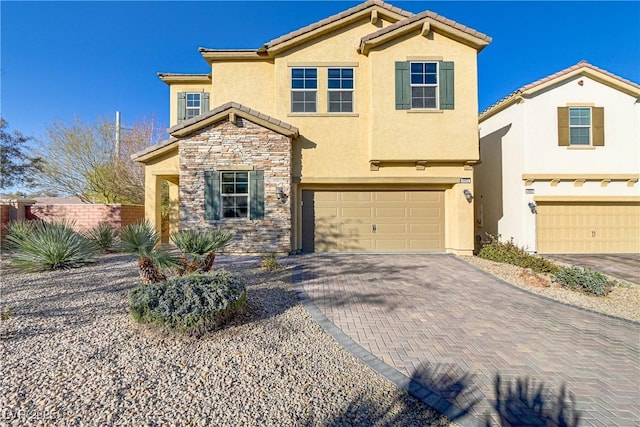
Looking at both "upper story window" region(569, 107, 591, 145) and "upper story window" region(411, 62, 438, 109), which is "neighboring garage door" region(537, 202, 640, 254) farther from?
"upper story window" region(411, 62, 438, 109)

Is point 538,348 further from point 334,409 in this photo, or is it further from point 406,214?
point 406,214

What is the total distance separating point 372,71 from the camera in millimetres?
10602

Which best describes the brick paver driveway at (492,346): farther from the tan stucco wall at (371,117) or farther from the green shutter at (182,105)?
the green shutter at (182,105)

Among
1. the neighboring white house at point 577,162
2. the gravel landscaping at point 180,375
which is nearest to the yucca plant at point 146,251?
the gravel landscaping at point 180,375

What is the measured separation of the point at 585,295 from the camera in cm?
661

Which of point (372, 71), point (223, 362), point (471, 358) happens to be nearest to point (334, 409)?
point (223, 362)

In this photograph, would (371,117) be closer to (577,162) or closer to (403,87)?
(403,87)

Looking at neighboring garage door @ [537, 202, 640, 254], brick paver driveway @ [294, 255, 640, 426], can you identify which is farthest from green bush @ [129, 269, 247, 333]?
neighboring garage door @ [537, 202, 640, 254]

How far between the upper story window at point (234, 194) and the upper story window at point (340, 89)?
174 inches

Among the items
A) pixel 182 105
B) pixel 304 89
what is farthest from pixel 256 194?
pixel 182 105

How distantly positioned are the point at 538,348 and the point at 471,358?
1.21 m

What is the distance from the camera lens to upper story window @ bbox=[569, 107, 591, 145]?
11609 millimetres

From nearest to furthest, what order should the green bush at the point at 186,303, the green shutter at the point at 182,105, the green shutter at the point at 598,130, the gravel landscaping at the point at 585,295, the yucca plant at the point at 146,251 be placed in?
the green bush at the point at 186,303 → the yucca plant at the point at 146,251 → the gravel landscaping at the point at 585,295 → the green shutter at the point at 598,130 → the green shutter at the point at 182,105

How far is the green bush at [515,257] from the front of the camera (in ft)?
28.7
